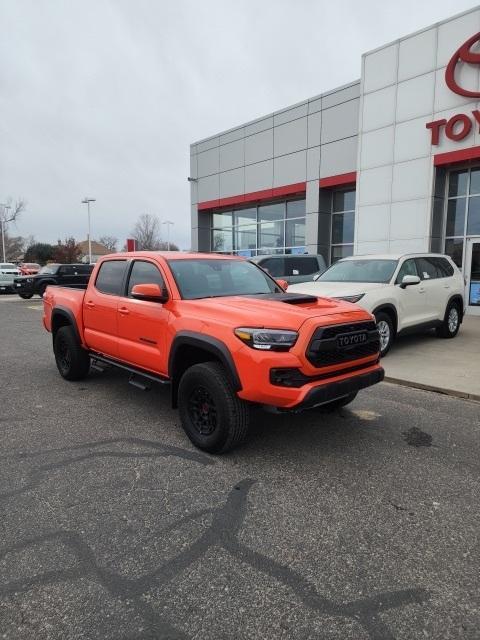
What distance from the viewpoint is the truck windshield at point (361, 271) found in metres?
8.41

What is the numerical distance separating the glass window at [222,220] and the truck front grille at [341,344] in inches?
798

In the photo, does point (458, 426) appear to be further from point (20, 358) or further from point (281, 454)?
point (20, 358)

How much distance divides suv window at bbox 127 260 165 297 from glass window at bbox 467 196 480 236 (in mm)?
12564

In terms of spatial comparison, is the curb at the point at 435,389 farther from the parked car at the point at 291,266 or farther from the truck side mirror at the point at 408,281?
the parked car at the point at 291,266

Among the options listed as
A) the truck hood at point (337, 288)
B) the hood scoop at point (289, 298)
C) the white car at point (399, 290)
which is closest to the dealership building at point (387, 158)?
the white car at point (399, 290)

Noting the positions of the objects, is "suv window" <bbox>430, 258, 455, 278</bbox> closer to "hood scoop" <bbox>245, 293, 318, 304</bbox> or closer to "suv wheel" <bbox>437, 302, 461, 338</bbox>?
"suv wheel" <bbox>437, 302, 461, 338</bbox>

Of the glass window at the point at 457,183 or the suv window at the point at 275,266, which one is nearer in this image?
the suv window at the point at 275,266

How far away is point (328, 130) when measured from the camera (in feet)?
58.1

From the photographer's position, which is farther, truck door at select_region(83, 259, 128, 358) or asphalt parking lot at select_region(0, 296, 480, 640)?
truck door at select_region(83, 259, 128, 358)

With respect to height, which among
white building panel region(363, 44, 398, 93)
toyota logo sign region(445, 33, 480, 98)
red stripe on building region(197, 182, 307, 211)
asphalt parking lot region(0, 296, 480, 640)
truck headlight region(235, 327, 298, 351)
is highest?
white building panel region(363, 44, 398, 93)

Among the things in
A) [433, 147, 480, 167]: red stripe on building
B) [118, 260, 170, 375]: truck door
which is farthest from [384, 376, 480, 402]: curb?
[433, 147, 480, 167]: red stripe on building

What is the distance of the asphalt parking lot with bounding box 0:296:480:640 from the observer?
2.18 meters

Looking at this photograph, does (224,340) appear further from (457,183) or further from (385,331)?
(457,183)

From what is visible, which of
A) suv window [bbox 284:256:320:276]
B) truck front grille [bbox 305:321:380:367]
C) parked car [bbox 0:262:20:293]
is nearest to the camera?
truck front grille [bbox 305:321:380:367]
